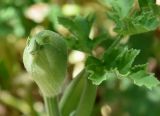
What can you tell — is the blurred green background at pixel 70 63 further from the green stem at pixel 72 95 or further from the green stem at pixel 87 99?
the green stem at pixel 87 99

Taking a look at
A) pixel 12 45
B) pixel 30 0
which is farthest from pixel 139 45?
pixel 12 45

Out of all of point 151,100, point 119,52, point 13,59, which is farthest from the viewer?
point 13,59

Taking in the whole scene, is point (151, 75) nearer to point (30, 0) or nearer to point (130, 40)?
point (130, 40)

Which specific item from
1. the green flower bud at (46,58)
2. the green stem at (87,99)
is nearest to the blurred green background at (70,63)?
the green stem at (87,99)

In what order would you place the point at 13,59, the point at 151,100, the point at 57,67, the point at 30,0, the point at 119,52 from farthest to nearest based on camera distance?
the point at 13,59 → the point at 30,0 → the point at 151,100 → the point at 119,52 → the point at 57,67

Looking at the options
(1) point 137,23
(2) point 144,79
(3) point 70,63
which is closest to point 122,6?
(1) point 137,23
